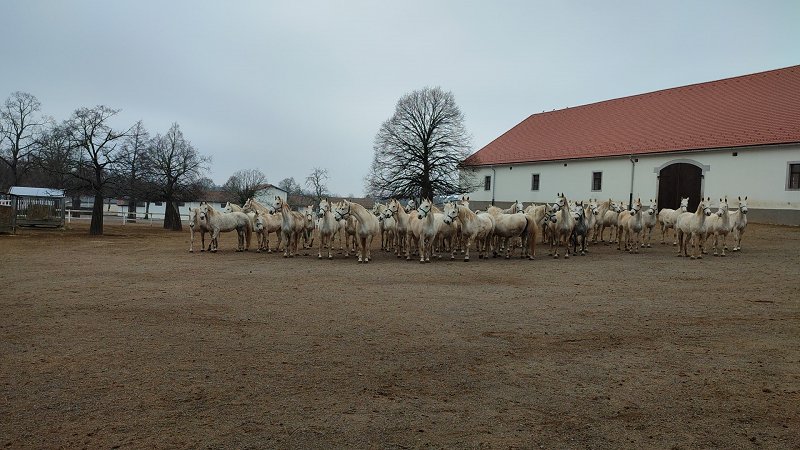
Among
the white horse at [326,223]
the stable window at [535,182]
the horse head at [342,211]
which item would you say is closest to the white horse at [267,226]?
the white horse at [326,223]

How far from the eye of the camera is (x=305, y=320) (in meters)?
9.25

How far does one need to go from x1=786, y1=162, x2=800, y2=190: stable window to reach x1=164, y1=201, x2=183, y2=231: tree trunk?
4328cm

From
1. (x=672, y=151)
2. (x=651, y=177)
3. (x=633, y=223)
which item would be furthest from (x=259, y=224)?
(x=672, y=151)

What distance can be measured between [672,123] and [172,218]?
41.2 meters

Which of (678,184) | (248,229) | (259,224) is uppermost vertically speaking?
(678,184)

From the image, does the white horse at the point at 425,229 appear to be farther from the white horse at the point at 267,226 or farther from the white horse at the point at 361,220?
the white horse at the point at 267,226

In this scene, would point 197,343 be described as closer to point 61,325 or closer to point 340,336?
point 340,336

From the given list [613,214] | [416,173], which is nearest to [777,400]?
[613,214]

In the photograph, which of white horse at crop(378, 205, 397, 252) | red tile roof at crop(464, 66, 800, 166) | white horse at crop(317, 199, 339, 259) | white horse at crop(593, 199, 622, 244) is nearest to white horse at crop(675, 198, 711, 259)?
white horse at crop(593, 199, 622, 244)

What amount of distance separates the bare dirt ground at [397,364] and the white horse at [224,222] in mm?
9250

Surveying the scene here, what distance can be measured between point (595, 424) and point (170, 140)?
55.4m

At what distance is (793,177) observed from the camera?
3117cm

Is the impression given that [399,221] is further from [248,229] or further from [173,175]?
[173,175]

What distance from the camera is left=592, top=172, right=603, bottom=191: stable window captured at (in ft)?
139
